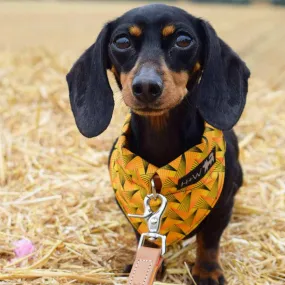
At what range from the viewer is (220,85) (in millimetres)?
2607

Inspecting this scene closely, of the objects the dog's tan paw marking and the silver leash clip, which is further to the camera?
the dog's tan paw marking

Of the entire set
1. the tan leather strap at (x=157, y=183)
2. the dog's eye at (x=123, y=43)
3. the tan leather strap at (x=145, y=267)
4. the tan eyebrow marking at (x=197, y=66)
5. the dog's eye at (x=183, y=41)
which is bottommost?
the tan leather strap at (x=145, y=267)

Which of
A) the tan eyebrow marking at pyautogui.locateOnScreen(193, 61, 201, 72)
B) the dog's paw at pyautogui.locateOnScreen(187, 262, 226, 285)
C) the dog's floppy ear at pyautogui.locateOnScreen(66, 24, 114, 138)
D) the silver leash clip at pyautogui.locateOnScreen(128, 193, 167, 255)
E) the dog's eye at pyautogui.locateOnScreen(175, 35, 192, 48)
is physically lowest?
the dog's paw at pyautogui.locateOnScreen(187, 262, 226, 285)

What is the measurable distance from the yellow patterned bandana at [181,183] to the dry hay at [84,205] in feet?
1.07

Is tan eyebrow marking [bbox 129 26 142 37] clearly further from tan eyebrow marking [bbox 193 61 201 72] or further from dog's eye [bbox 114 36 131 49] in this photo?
tan eyebrow marking [bbox 193 61 201 72]

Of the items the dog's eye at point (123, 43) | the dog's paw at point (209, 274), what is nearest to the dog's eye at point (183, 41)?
the dog's eye at point (123, 43)


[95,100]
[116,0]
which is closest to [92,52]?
[95,100]

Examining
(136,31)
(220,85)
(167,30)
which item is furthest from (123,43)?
(220,85)

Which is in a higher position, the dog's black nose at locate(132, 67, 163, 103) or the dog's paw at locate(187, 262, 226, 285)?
the dog's black nose at locate(132, 67, 163, 103)

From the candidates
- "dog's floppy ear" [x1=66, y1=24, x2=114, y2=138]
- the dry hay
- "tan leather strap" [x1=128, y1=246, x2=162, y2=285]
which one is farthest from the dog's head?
the dry hay

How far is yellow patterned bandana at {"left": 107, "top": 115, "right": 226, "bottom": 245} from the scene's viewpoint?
2578 mm

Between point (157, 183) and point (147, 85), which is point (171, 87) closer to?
point (147, 85)

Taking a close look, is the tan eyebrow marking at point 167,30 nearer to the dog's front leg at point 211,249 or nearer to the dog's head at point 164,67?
the dog's head at point 164,67

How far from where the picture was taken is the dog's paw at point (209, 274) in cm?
279
